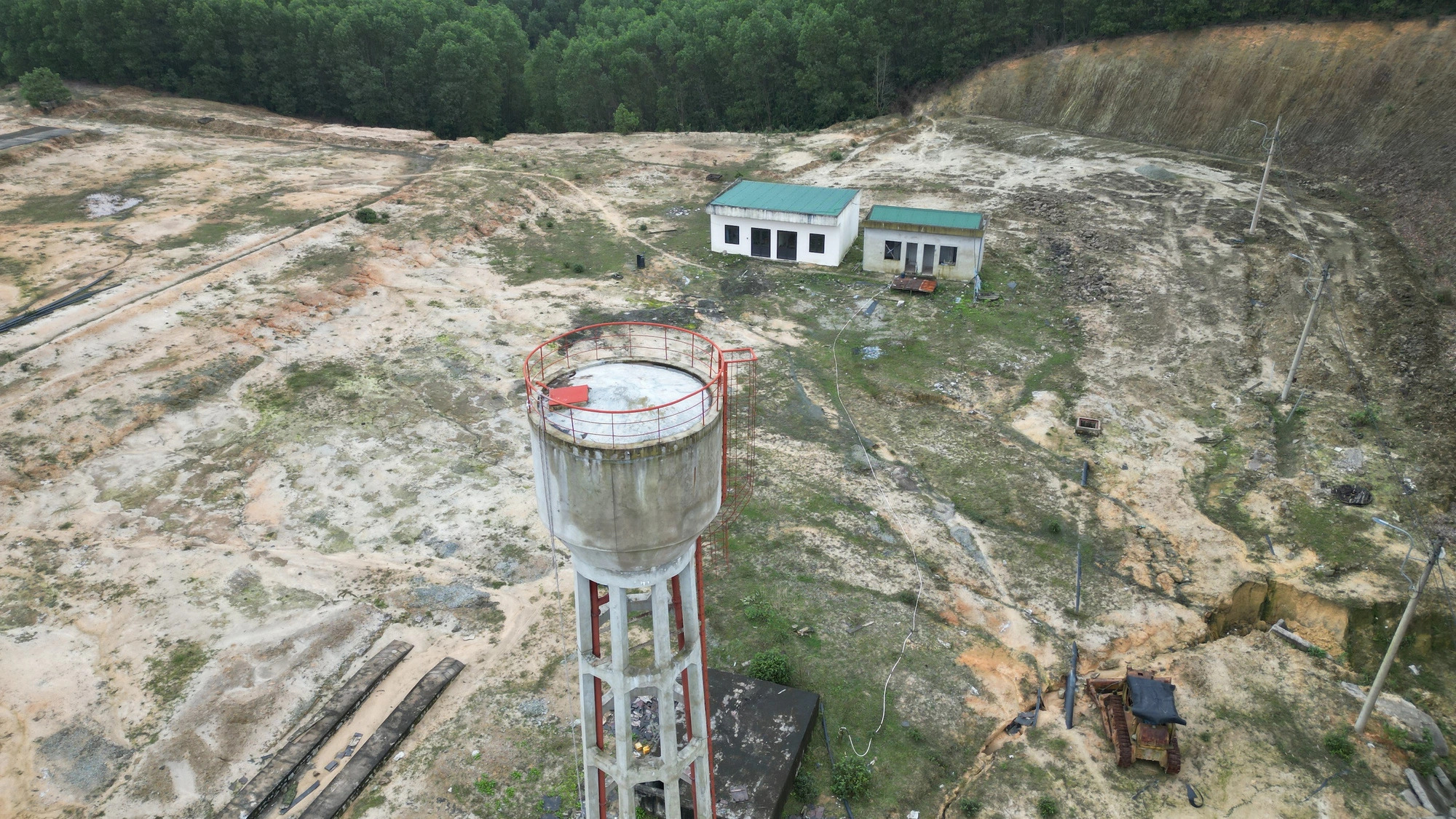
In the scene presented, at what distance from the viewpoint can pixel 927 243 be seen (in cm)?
4400

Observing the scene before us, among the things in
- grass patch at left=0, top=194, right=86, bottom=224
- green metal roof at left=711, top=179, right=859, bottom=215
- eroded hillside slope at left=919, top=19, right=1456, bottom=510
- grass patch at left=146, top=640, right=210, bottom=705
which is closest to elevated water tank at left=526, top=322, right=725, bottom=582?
grass patch at left=146, top=640, right=210, bottom=705

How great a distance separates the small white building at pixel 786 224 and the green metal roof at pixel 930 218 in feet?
7.48

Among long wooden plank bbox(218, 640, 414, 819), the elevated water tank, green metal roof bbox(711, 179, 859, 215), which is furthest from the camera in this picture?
green metal roof bbox(711, 179, 859, 215)

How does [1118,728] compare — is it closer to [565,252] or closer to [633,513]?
[633,513]

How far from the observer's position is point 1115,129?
66.3 m

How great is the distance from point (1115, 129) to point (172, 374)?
66932mm

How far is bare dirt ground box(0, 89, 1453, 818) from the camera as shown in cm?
1867

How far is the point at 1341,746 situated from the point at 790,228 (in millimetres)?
34812

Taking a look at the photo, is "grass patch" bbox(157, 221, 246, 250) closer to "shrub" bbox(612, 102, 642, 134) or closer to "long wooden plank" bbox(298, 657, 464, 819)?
"long wooden plank" bbox(298, 657, 464, 819)

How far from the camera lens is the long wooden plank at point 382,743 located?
673 inches

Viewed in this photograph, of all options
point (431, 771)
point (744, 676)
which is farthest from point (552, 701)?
point (744, 676)

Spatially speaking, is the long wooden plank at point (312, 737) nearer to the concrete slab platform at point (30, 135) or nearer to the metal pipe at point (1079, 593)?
the metal pipe at point (1079, 593)

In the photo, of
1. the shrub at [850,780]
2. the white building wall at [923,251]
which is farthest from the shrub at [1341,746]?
the white building wall at [923,251]

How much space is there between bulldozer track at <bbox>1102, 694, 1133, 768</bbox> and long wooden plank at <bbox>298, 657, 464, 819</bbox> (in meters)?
15.7
